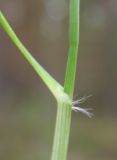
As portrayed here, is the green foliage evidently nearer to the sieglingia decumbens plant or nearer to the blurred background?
the sieglingia decumbens plant

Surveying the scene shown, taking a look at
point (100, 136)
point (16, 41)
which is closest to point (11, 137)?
point (100, 136)

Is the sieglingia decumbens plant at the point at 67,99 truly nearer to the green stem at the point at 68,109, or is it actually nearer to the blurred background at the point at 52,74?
the green stem at the point at 68,109

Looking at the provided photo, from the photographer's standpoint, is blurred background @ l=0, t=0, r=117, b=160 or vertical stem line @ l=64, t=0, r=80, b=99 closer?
vertical stem line @ l=64, t=0, r=80, b=99

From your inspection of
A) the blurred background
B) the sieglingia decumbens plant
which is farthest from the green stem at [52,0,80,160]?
the blurred background

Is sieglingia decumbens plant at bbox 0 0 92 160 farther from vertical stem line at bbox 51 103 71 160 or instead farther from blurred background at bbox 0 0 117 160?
blurred background at bbox 0 0 117 160

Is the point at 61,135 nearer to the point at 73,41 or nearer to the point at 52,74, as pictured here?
the point at 73,41

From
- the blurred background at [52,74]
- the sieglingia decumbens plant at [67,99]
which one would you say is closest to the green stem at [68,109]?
the sieglingia decumbens plant at [67,99]

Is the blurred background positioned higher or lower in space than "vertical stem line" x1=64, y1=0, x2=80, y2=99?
higher

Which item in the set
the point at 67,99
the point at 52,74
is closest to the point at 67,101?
the point at 67,99

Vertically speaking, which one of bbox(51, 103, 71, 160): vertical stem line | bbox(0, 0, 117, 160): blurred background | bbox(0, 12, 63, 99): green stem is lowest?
bbox(51, 103, 71, 160): vertical stem line

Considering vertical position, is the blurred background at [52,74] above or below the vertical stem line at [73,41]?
above
